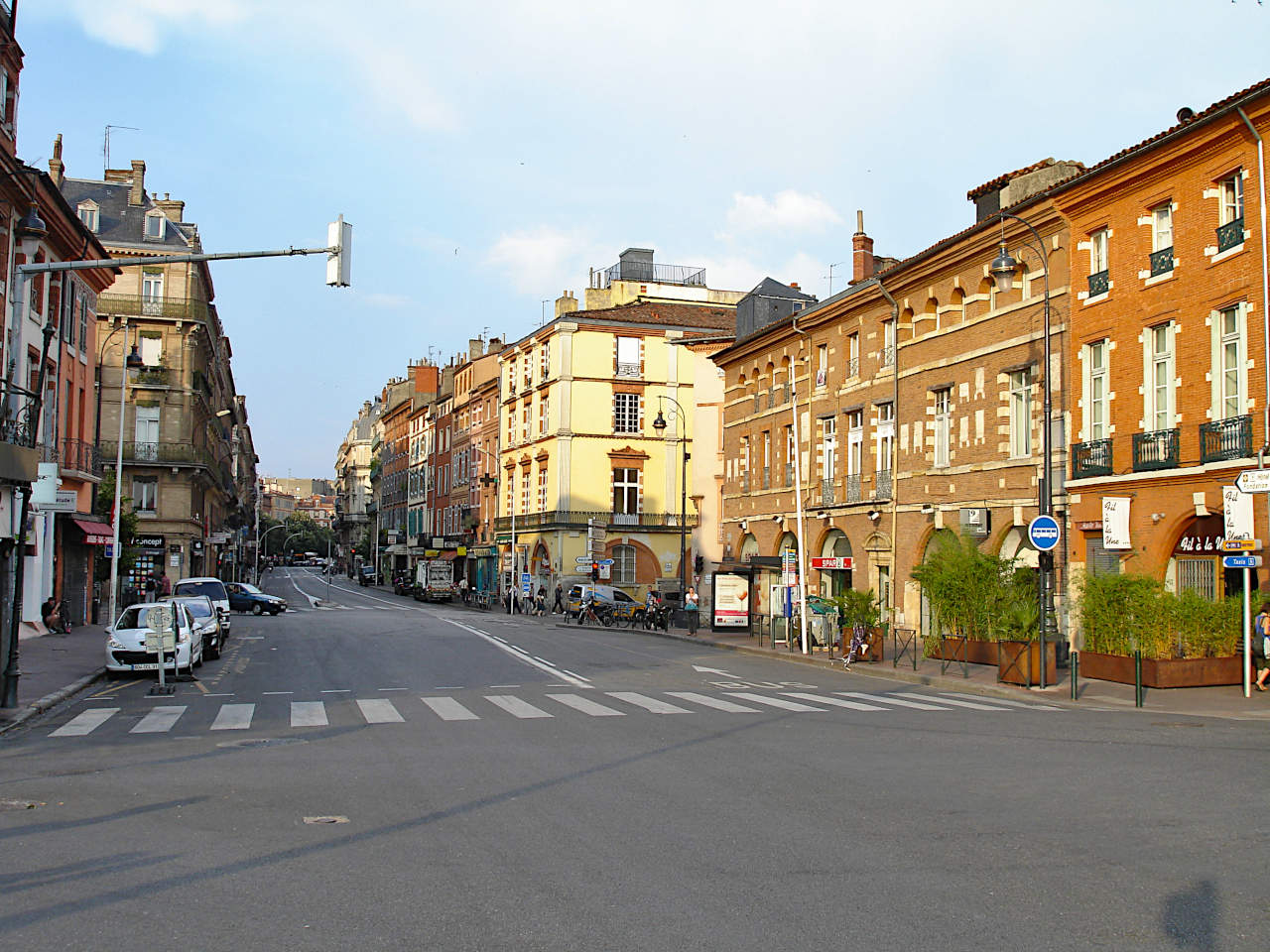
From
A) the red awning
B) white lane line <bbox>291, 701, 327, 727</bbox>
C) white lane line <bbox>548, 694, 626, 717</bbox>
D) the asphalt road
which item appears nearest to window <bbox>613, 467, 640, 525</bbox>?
the red awning

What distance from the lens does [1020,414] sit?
30328 mm

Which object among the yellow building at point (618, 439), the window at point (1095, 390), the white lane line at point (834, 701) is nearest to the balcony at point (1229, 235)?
the window at point (1095, 390)

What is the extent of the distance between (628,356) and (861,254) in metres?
24.2

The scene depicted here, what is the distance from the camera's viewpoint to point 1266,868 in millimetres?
7988

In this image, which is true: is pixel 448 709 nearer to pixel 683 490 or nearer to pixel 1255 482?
pixel 1255 482

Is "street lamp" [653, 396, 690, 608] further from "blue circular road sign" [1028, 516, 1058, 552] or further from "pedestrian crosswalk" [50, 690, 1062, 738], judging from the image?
"pedestrian crosswalk" [50, 690, 1062, 738]

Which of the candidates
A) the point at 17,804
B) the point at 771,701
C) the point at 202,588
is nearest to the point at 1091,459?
the point at 771,701

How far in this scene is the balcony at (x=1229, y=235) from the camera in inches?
921

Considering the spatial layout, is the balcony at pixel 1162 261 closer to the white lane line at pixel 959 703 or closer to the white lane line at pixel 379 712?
the white lane line at pixel 959 703

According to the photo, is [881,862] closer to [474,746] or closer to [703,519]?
[474,746]

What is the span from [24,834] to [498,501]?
68.8 meters

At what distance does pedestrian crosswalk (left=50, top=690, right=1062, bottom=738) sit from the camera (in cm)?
1677

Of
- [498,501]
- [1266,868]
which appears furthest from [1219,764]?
[498,501]

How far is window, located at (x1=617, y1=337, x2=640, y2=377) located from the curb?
146ft
